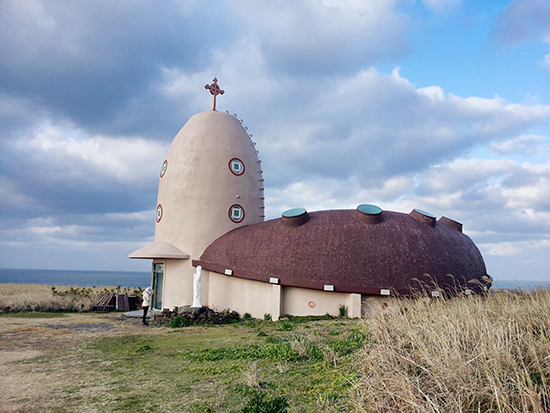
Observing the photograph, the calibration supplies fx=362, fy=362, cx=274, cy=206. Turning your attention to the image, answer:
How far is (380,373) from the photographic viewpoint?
5.00 meters

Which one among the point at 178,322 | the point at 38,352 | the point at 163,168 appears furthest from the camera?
the point at 163,168

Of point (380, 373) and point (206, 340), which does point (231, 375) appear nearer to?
point (380, 373)

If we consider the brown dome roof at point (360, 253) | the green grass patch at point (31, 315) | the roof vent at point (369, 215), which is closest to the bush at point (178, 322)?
the brown dome roof at point (360, 253)

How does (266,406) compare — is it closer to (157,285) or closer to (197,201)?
(197,201)

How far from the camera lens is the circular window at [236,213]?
20.4 meters

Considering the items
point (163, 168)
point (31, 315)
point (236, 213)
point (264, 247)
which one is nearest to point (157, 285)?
point (31, 315)

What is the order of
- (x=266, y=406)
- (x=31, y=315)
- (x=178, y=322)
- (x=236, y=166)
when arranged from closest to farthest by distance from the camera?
1. (x=266, y=406)
2. (x=178, y=322)
3. (x=31, y=315)
4. (x=236, y=166)

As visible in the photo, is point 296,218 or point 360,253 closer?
point 360,253

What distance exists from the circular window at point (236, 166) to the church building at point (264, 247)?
62 mm

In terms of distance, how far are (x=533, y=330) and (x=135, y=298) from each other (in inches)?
861

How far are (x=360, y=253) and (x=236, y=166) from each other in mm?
9459

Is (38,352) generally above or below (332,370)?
below

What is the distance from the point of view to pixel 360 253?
1505cm

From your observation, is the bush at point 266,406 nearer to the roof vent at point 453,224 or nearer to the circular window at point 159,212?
the roof vent at point 453,224
